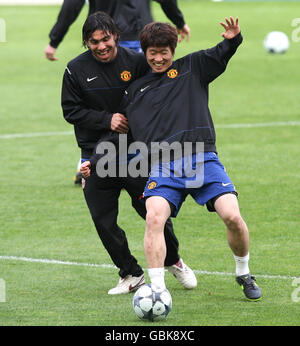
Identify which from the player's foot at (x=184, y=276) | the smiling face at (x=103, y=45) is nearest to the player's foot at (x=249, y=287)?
the player's foot at (x=184, y=276)

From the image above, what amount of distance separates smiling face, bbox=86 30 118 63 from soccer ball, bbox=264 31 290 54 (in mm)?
18340

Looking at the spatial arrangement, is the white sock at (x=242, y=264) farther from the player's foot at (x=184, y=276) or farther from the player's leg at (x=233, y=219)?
→ the player's foot at (x=184, y=276)

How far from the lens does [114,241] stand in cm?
709

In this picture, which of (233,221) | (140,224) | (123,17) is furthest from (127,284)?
(123,17)

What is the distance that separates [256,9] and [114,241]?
91.5 feet

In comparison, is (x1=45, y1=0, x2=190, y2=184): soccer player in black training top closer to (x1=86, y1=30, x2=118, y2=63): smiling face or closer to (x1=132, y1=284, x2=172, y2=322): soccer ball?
(x1=86, y1=30, x2=118, y2=63): smiling face

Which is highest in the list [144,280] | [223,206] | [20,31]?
[223,206]

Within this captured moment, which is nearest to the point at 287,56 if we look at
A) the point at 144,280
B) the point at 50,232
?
the point at 50,232

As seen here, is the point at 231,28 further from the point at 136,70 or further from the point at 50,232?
the point at 50,232

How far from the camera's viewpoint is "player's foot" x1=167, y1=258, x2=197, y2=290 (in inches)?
276

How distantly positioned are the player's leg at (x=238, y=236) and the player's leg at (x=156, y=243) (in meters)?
0.41

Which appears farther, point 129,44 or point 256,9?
point 256,9

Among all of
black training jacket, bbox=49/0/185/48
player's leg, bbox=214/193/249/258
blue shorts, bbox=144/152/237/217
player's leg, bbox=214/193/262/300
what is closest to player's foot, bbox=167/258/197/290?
player's leg, bbox=214/193/262/300

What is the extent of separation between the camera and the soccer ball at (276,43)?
24.6 meters
